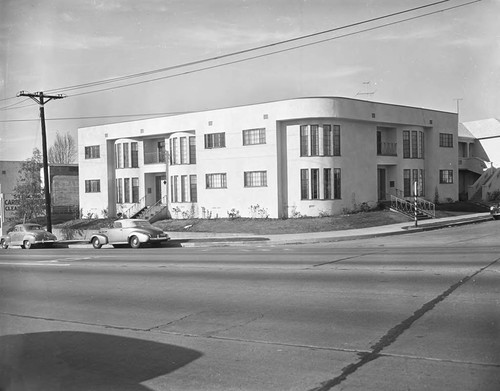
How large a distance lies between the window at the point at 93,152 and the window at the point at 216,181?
1207cm

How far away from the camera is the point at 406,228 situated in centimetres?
2911

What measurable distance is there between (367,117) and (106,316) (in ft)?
99.5

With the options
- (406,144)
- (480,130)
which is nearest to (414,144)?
Result: (406,144)

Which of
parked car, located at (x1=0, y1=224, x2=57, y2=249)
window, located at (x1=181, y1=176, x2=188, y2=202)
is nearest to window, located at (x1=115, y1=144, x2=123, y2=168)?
window, located at (x1=181, y1=176, x2=188, y2=202)

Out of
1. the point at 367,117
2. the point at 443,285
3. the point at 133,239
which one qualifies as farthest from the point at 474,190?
the point at 443,285

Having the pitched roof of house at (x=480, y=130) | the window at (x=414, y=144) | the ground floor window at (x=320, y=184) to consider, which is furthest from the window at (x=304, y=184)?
the pitched roof of house at (x=480, y=130)

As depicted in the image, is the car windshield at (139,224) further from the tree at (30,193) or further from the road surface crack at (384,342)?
the tree at (30,193)

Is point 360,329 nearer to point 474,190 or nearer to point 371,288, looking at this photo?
point 371,288

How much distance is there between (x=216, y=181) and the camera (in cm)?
3847

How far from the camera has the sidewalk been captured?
26469 mm

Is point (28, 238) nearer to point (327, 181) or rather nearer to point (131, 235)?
point (131, 235)

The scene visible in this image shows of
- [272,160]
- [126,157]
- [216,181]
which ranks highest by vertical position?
[126,157]

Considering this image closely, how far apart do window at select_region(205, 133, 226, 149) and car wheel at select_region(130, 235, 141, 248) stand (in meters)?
13.0

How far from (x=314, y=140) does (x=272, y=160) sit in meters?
2.91
